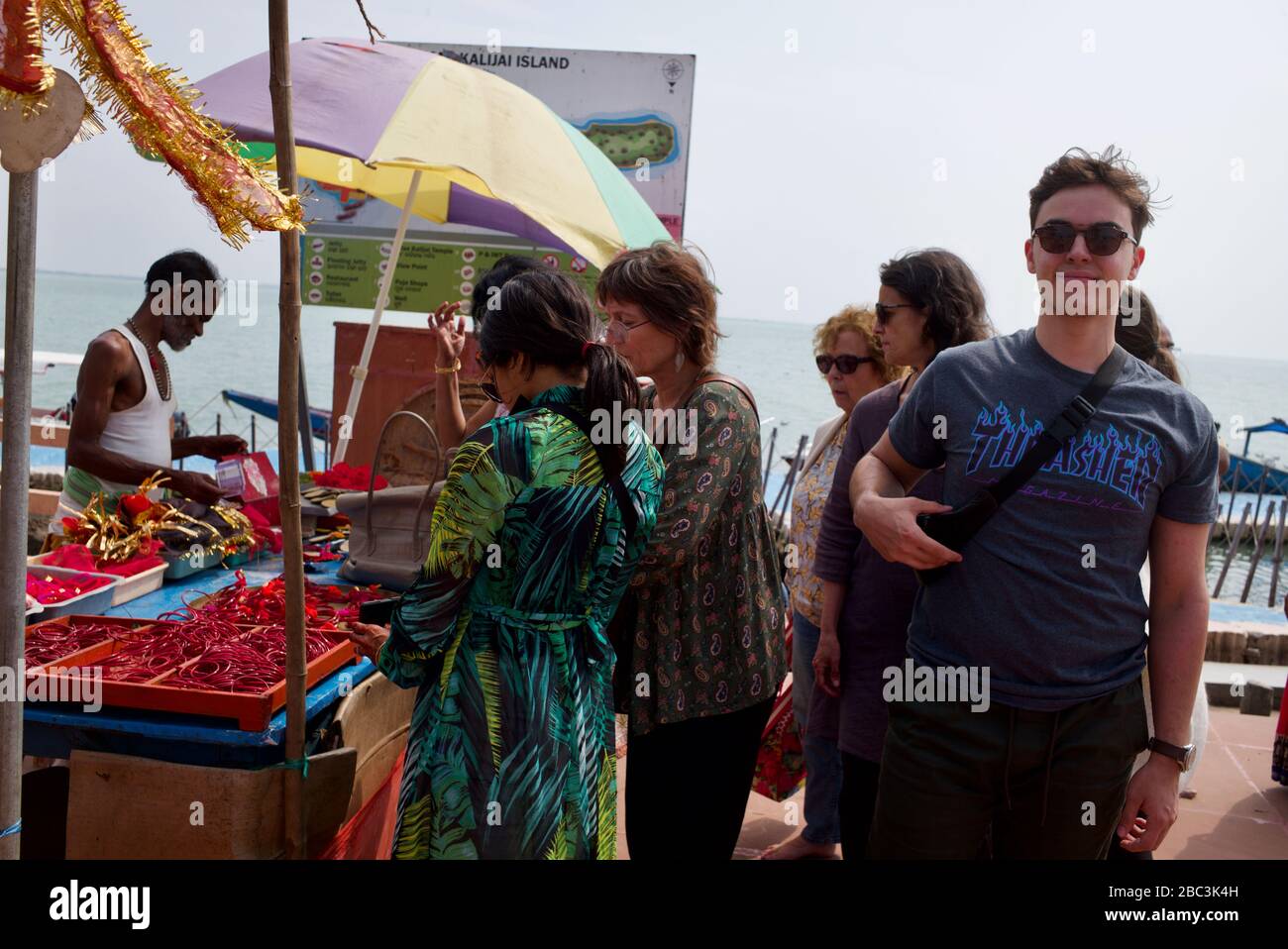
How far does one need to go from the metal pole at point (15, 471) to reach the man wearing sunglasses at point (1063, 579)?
→ 147 centimetres

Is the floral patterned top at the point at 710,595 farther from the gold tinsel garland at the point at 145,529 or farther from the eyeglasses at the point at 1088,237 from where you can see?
the gold tinsel garland at the point at 145,529

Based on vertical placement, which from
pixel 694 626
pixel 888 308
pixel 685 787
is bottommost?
pixel 685 787

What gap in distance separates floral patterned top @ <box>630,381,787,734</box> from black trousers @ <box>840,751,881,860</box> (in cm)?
40

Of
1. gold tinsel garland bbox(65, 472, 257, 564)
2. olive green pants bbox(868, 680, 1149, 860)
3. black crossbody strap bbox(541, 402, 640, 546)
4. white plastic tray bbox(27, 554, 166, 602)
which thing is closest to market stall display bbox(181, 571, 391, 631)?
white plastic tray bbox(27, 554, 166, 602)

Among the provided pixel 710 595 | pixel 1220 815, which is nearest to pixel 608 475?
pixel 710 595

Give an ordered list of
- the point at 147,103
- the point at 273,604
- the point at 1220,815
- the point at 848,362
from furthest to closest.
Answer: the point at 1220,815, the point at 848,362, the point at 273,604, the point at 147,103

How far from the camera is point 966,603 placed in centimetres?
194

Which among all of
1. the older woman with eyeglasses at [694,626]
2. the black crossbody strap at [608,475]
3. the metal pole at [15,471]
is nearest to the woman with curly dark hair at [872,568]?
the older woman with eyeglasses at [694,626]

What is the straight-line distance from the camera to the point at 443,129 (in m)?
4.12

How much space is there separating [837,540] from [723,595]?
1.33 ft

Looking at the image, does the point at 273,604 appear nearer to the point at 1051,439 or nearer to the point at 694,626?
the point at 694,626

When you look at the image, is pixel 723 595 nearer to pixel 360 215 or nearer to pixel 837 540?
pixel 837 540

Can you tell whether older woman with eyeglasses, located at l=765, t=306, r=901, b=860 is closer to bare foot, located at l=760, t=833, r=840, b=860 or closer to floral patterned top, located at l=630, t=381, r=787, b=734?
bare foot, located at l=760, t=833, r=840, b=860

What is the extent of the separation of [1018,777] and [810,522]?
146 centimetres
